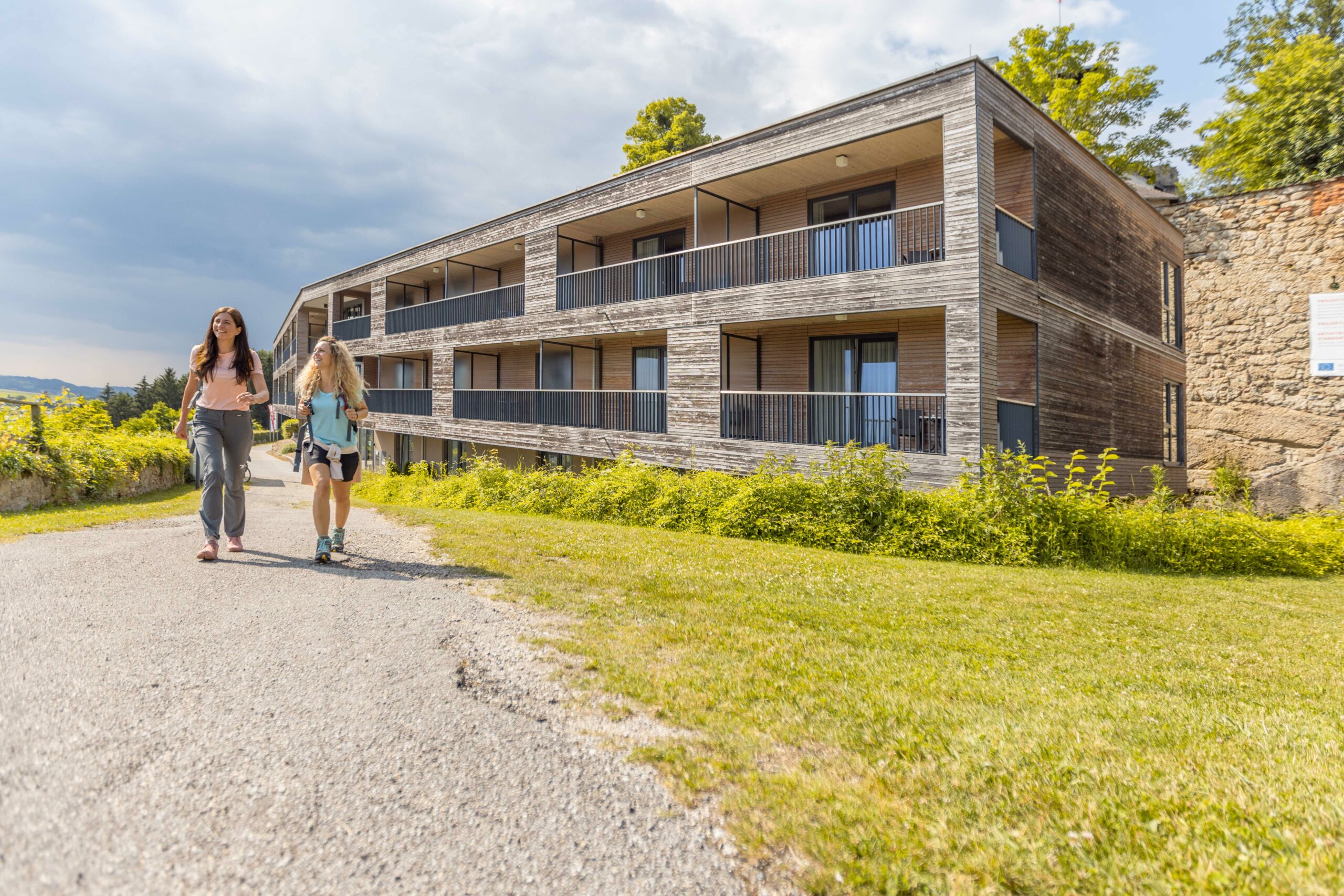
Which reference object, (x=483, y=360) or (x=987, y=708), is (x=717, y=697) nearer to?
(x=987, y=708)

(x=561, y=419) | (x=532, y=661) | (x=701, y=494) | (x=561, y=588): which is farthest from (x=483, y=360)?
(x=532, y=661)

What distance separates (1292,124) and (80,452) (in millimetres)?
30920

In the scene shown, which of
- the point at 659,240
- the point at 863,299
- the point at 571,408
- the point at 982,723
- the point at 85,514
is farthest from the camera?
the point at 659,240

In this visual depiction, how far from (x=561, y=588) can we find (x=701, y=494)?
5620 millimetres

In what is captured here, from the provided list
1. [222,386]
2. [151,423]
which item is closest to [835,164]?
[222,386]

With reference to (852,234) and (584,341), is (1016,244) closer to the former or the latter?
(852,234)

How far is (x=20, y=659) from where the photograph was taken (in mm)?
3211

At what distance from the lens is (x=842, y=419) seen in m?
12.3

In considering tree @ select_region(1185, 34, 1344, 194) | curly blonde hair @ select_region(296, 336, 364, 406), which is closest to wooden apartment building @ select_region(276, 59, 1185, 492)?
tree @ select_region(1185, 34, 1344, 194)

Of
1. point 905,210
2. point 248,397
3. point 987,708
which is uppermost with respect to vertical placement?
point 905,210

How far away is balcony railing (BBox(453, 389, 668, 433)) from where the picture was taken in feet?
51.1

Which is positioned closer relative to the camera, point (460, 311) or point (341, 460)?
point (341, 460)

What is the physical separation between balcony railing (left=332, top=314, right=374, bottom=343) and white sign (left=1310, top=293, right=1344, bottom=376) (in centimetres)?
2996

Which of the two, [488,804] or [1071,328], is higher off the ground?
[1071,328]
